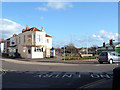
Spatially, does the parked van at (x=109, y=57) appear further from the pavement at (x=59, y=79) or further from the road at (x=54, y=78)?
the road at (x=54, y=78)

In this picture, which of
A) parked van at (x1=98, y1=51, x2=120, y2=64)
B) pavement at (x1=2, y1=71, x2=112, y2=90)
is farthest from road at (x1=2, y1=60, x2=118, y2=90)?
parked van at (x1=98, y1=51, x2=120, y2=64)

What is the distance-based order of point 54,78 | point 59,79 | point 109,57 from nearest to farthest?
point 59,79
point 54,78
point 109,57

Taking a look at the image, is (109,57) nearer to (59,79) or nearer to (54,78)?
(54,78)

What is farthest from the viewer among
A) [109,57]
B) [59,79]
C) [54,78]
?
[109,57]

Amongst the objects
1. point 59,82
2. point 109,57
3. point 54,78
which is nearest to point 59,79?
point 54,78

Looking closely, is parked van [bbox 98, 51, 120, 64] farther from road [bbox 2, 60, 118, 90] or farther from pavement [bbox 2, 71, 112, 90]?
pavement [bbox 2, 71, 112, 90]

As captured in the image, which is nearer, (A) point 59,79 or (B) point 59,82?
(B) point 59,82

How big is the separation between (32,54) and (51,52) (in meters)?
4.58

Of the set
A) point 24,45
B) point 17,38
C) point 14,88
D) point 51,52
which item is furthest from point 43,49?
point 14,88

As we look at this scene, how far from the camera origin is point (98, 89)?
7719 mm

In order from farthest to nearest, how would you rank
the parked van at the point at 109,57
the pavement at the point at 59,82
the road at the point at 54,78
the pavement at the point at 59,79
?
the parked van at the point at 109,57, the road at the point at 54,78, the pavement at the point at 59,79, the pavement at the point at 59,82

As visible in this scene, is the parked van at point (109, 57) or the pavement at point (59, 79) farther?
the parked van at point (109, 57)

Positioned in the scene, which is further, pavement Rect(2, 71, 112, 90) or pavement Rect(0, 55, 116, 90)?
pavement Rect(0, 55, 116, 90)

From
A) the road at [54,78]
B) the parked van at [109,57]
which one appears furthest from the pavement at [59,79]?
the parked van at [109,57]
